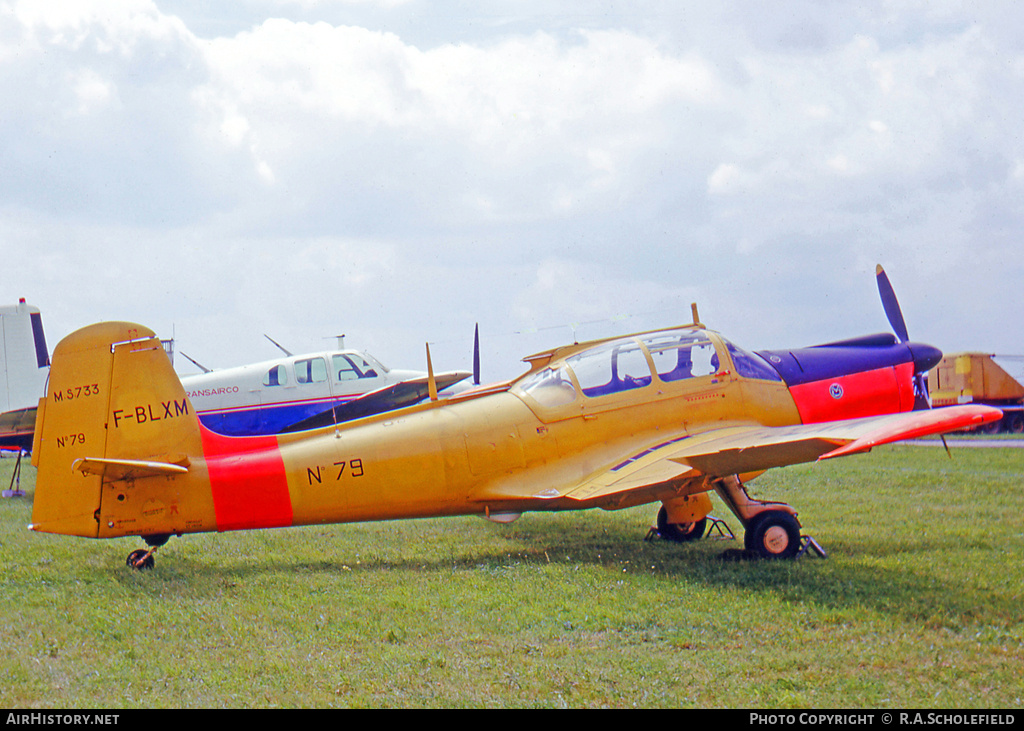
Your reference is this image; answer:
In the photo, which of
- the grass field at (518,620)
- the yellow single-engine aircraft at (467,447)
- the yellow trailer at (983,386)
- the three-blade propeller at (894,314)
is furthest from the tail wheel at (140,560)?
the yellow trailer at (983,386)

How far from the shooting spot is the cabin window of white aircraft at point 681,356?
8844 millimetres

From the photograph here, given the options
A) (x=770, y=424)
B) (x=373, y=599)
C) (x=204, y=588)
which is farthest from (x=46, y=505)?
(x=770, y=424)

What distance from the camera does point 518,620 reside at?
606 centimetres

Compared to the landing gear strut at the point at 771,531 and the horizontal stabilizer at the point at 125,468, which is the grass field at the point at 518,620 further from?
the horizontal stabilizer at the point at 125,468

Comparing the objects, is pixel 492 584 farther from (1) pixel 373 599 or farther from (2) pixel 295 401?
(2) pixel 295 401

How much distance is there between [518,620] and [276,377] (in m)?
9.72

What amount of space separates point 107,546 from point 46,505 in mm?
1943

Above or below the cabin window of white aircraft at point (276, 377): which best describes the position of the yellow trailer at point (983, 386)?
below

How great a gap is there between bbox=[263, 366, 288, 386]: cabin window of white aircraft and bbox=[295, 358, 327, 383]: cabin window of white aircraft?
204 mm

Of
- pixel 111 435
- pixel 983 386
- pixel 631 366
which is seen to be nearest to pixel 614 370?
pixel 631 366

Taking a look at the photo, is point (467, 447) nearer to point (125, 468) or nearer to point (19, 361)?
point (125, 468)

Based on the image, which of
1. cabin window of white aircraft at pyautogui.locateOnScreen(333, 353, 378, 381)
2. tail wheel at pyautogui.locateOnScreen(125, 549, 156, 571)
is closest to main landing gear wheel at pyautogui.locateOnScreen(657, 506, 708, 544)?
tail wheel at pyautogui.locateOnScreen(125, 549, 156, 571)

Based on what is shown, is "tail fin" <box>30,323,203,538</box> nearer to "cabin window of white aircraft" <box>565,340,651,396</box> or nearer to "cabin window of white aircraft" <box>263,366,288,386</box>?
"cabin window of white aircraft" <box>565,340,651,396</box>
